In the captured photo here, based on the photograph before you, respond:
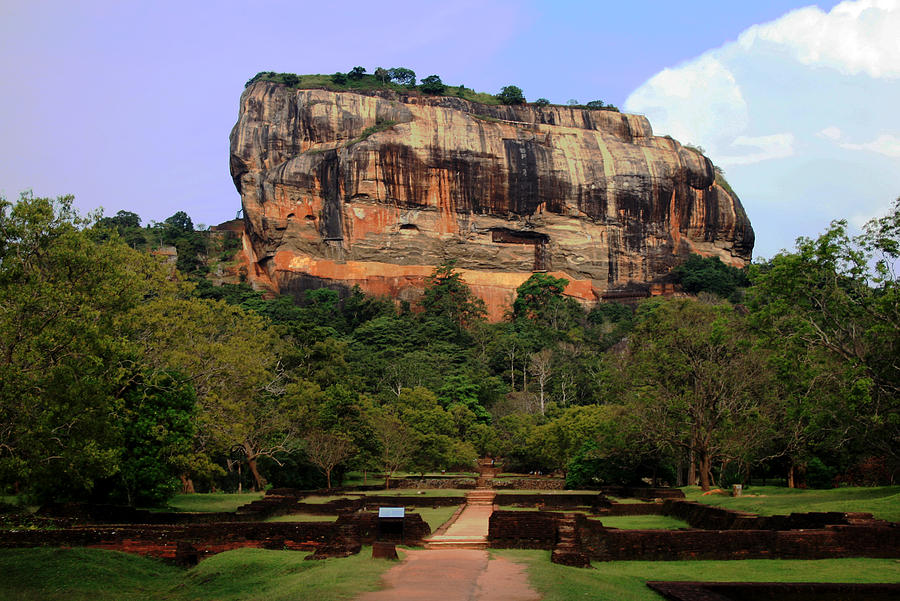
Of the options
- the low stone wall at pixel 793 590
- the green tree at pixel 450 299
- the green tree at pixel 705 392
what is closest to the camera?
the low stone wall at pixel 793 590

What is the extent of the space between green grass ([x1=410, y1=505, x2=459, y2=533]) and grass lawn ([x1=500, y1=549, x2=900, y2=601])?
607 centimetres

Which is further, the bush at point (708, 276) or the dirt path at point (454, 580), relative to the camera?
the bush at point (708, 276)

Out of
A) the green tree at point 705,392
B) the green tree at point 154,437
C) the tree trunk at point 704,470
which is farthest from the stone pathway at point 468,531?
the green tree at point 154,437

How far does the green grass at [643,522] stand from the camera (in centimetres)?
1709

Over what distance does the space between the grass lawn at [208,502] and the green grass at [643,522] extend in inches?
403

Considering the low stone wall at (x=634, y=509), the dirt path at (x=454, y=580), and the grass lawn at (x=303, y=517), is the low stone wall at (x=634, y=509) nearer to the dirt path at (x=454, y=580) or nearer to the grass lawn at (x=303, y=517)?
the grass lawn at (x=303, y=517)

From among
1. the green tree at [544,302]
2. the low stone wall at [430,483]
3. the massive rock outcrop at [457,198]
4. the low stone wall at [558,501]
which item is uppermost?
the massive rock outcrop at [457,198]

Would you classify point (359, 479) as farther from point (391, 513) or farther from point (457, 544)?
point (391, 513)

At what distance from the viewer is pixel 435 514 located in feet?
72.3

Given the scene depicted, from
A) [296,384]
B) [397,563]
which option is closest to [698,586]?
[397,563]

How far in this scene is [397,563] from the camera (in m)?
11.6

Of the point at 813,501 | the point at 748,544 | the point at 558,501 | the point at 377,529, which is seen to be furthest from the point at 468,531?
the point at 558,501

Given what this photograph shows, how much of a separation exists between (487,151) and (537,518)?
62.0 metres

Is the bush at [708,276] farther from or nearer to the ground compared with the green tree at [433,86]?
nearer to the ground
